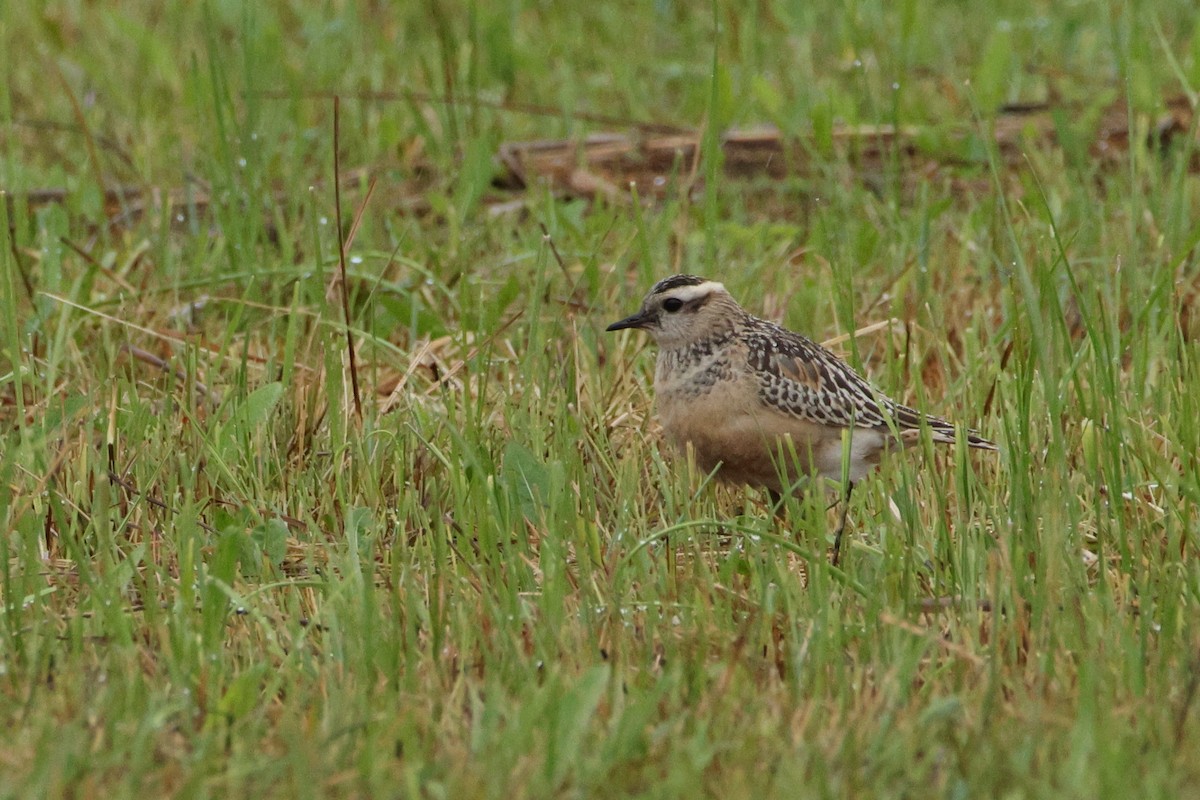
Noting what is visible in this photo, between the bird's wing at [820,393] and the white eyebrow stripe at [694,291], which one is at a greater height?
the white eyebrow stripe at [694,291]

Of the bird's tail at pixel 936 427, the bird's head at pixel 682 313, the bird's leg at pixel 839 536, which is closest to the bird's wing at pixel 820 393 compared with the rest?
the bird's tail at pixel 936 427

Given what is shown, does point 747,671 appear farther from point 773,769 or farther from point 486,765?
point 486,765

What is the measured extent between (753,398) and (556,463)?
1097 mm

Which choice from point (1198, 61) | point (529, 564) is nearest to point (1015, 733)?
point (529, 564)

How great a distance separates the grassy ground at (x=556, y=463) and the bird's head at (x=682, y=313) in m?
0.24

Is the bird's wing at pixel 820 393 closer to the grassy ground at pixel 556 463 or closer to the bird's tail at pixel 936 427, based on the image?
the bird's tail at pixel 936 427

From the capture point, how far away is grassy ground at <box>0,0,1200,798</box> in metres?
3.27

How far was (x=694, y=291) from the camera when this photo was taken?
561cm

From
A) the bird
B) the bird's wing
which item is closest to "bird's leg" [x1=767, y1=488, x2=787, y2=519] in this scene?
the bird

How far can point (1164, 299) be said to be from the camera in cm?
581

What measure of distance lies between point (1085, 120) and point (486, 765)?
18.6 ft

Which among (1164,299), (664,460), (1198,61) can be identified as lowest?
(664,460)

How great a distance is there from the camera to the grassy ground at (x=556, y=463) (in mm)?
3268

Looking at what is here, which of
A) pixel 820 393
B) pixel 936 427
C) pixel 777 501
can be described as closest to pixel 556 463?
pixel 777 501
